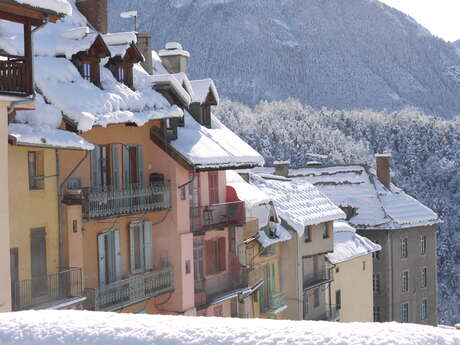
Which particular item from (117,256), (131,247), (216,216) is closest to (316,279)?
(216,216)

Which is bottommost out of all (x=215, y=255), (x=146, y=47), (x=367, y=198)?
(x=215, y=255)

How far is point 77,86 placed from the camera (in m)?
21.0

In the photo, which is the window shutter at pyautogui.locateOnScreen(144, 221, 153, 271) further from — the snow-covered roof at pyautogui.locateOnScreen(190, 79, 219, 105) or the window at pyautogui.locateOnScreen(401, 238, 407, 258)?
the window at pyautogui.locateOnScreen(401, 238, 407, 258)

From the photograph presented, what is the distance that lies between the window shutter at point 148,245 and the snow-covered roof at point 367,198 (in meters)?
27.9

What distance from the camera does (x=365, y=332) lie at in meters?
4.71

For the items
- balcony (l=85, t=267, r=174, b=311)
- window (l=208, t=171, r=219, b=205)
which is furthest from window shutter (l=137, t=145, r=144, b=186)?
window (l=208, t=171, r=219, b=205)

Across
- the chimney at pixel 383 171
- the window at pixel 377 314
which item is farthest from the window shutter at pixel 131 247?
the chimney at pixel 383 171

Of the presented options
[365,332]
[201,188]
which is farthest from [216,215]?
[365,332]

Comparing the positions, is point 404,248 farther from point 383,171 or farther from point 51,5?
point 51,5

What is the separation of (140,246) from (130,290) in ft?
7.15

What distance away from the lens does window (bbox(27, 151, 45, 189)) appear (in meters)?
18.8

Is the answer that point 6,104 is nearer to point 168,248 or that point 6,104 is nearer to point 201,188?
point 168,248

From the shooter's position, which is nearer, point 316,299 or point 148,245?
point 148,245

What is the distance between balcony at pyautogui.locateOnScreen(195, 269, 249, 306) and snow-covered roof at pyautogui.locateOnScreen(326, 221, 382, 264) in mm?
13237
